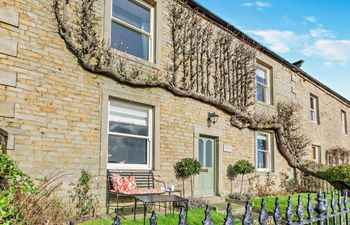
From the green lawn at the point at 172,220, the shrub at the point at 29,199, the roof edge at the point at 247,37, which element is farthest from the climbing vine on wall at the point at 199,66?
the green lawn at the point at 172,220

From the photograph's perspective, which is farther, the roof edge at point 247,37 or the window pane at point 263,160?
the window pane at point 263,160

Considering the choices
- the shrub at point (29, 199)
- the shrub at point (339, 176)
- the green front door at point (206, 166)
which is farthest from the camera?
the shrub at point (339, 176)

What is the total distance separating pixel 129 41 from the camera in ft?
29.0

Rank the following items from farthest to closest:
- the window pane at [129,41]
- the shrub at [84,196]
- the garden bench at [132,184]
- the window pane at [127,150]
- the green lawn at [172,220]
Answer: the window pane at [129,41] < the window pane at [127,150] < the garden bench at [132,184] < the shrub at [84,196] < the green lawn at [172,220]

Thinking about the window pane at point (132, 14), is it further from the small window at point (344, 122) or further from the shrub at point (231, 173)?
the small window at point (344, 122)

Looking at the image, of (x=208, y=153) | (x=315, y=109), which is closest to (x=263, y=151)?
A: (x=208, y=153)

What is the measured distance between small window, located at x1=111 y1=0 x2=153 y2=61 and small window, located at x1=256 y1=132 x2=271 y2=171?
6568mm

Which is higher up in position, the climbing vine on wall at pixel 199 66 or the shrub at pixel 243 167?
the climbing vine on wall at pixel 199 66

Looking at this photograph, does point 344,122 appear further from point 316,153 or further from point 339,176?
point 339,176

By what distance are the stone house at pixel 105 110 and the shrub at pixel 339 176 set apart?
2542 mm

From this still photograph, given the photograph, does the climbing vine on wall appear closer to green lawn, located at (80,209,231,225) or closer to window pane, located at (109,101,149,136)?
window pane, located at (109,101,149,136)

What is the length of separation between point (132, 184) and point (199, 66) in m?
4.87

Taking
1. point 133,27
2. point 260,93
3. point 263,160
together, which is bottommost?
point 263,160

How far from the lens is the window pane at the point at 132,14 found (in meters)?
8.66
